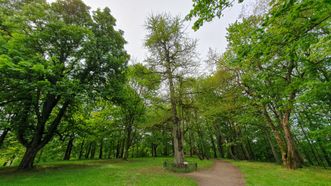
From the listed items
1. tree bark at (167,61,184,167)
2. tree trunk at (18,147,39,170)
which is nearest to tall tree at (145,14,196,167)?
tree bark at (167,61,184,167)

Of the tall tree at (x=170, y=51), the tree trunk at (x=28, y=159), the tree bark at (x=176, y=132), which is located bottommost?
the tree trunk at (x=28, y=159)

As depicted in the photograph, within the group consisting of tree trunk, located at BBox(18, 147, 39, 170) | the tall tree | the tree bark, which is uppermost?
the tall tree

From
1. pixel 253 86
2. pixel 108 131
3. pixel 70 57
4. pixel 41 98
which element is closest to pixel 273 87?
pixel 253 86

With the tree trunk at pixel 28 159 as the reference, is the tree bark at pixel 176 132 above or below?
above

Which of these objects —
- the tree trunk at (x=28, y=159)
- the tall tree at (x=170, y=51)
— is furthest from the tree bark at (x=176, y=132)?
the tree trunk at (x=28, y=159)

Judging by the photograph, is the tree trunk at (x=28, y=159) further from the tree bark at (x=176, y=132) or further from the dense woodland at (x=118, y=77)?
the tree bark at (x=176, y=132)

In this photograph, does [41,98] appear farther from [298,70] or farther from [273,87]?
[298,70]

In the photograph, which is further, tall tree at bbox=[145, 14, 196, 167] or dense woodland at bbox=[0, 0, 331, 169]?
tall tree at bbox=[145, 14, 196, 167]

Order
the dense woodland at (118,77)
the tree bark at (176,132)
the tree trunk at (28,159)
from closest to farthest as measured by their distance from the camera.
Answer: the dense woodland at (118,77)
the tree trunk at (28,159)
the tree bark at (176,132)

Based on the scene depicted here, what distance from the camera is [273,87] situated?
12039 mm

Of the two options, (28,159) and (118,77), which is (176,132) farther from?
(28,159)

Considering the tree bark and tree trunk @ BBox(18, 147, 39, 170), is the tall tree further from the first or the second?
tree trunk @ BBox(18, 147, 39, 170)

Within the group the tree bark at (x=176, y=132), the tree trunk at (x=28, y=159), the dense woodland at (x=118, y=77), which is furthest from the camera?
the tree bark at (x=176, y=132)

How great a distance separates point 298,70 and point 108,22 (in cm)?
1540
